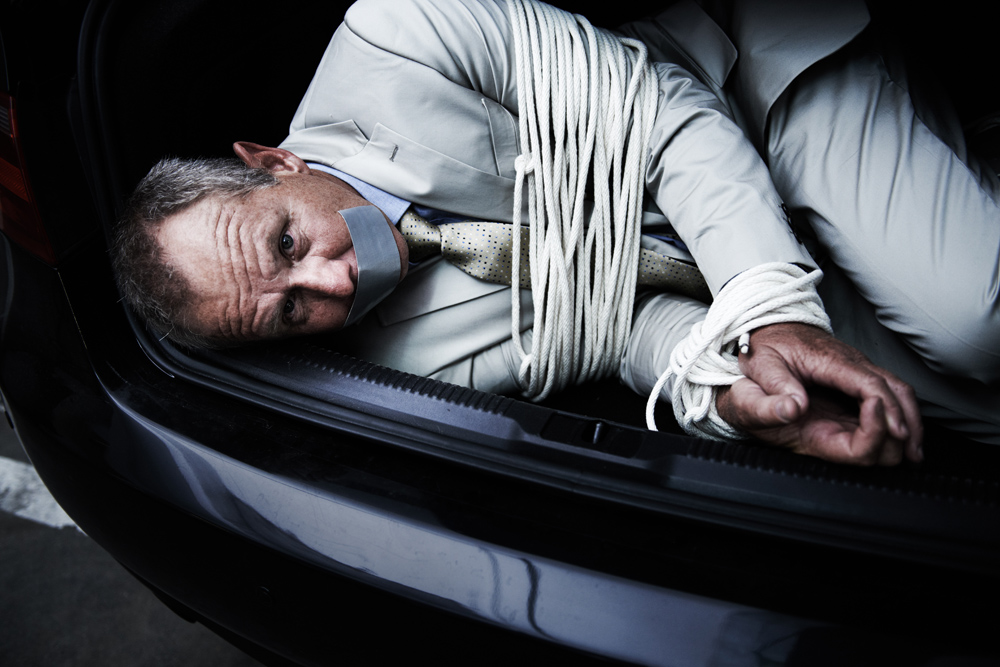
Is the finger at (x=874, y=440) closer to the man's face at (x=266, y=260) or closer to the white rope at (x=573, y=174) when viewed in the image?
the white rope at (x=573, y=174)

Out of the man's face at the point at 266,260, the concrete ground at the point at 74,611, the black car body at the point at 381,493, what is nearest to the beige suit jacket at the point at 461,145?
the man's face at the point at 266,260

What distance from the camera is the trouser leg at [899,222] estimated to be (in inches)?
36.3

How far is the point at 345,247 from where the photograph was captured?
97 cm

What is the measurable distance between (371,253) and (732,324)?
Result: 20.0 inches

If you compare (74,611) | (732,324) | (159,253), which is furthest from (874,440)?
(74,611)

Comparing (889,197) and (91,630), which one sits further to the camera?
(91,630)

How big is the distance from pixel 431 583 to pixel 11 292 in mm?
741

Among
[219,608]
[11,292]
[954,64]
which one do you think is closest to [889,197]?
[954,64]

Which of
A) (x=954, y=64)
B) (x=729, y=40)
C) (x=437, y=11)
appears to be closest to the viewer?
(x=437, y=11)

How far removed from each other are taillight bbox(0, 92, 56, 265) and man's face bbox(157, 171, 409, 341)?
14 centimetres

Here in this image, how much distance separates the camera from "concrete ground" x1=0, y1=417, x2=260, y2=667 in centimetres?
136

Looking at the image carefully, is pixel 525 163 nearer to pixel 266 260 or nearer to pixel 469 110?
pixel 469 110

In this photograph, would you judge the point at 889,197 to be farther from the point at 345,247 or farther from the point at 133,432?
the point at 133,432

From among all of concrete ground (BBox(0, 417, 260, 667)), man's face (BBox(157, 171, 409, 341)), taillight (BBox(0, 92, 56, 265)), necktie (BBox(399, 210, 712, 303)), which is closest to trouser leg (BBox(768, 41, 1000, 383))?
necktie (BBox(399, 210, 712, 303))
